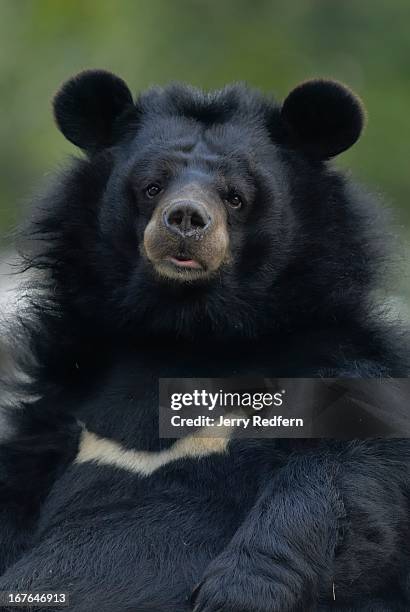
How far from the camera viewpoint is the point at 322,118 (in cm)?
566

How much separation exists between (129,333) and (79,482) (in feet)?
2.03

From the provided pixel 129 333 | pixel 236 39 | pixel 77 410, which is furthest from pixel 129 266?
pixel 236 39

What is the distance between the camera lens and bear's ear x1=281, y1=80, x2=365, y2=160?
5668mm

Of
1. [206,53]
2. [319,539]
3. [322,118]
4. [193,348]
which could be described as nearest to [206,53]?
[206,53]

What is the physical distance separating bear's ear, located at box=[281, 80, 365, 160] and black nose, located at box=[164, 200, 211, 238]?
0.72m

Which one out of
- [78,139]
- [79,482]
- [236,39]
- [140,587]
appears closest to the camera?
[140,587]

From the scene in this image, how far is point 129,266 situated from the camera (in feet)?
18.4

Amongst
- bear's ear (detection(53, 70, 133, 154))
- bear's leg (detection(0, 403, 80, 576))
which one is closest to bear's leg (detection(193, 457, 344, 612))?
bear's leg (detection(0, 403, 80, 576))

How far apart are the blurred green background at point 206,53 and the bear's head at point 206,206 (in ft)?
23.9

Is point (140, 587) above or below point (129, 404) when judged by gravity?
below

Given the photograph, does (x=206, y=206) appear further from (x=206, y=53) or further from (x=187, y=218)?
(x=206, y=53)

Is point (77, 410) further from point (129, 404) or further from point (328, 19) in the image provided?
point (328, 19)

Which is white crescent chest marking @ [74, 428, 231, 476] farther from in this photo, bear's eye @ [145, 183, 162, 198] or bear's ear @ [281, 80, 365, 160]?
bear's ear @ [281, 80, 365, 160]

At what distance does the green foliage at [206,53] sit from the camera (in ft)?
45.1
